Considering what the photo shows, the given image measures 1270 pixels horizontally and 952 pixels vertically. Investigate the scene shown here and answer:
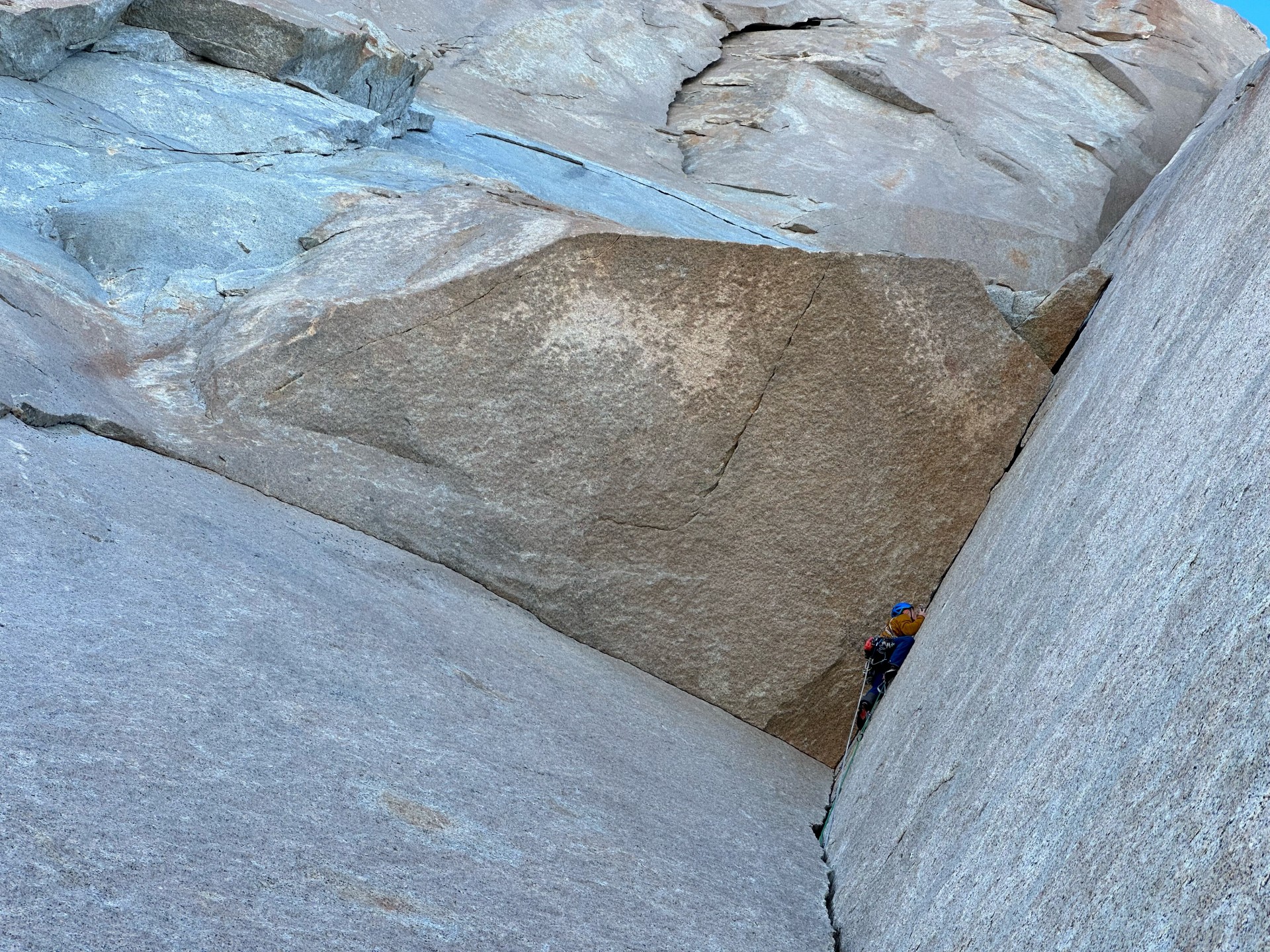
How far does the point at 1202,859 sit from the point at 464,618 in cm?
228

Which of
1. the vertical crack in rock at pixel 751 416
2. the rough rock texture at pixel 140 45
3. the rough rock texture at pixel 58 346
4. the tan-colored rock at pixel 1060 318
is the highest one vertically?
the tan-colored rock at pixel 1060 318

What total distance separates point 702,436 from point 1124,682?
2267 mm

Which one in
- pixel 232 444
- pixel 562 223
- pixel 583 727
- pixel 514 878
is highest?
pixel 562 223

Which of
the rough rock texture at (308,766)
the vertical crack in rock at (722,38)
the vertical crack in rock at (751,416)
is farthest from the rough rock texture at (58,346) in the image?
the vertical crack in rock at (722,38)

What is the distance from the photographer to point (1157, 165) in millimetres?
9156

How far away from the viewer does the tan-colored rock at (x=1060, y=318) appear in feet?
11.6

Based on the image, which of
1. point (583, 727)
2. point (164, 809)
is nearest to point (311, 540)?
point (583, 727)

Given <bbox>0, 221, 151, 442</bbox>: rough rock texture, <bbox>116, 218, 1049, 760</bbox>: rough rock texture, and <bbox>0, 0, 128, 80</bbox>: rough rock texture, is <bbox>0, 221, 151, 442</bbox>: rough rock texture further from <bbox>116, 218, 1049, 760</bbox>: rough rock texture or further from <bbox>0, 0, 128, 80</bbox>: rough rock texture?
<bbox>0, 0, 128, 80</bbox>: rough rock texture

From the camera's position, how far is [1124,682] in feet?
4.33

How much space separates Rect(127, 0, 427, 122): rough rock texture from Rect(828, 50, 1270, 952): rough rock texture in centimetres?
465

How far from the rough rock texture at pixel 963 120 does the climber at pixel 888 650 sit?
4515 mm

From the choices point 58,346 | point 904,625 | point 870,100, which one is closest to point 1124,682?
point 904,625

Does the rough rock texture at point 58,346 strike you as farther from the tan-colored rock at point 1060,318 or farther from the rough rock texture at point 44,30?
the tan-colored rock at point 1060,318

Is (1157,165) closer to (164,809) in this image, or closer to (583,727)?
(583,727)
